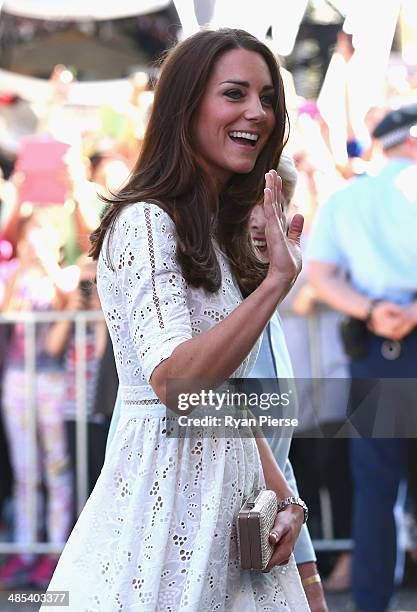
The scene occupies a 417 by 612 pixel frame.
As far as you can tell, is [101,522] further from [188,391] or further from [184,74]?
[184,74]

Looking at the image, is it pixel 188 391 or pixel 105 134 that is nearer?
pixel 188 391

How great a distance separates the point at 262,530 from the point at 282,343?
104cm

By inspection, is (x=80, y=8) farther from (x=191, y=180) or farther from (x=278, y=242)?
(x=278, y=242)

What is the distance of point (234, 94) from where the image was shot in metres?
2.40

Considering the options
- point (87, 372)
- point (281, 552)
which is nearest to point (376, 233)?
point (87, 372)

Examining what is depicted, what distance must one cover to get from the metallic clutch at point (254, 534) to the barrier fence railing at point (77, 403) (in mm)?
3345

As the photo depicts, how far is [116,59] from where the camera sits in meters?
8.16

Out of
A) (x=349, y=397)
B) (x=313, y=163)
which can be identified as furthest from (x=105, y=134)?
(x=349, y=397)

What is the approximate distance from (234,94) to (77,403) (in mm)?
3465

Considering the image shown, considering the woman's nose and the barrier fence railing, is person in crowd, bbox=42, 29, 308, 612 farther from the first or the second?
the barrier fence railing

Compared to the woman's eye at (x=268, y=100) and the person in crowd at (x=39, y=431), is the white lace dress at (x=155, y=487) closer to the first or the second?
the woman's eye at (x=268, y=100)

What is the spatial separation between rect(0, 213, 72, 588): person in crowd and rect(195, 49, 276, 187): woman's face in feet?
11.3

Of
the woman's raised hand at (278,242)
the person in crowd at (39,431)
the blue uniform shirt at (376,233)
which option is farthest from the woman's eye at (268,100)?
the person in crowd at (39,431)

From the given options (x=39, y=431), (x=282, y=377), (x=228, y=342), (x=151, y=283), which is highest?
(x=151, y=283)
